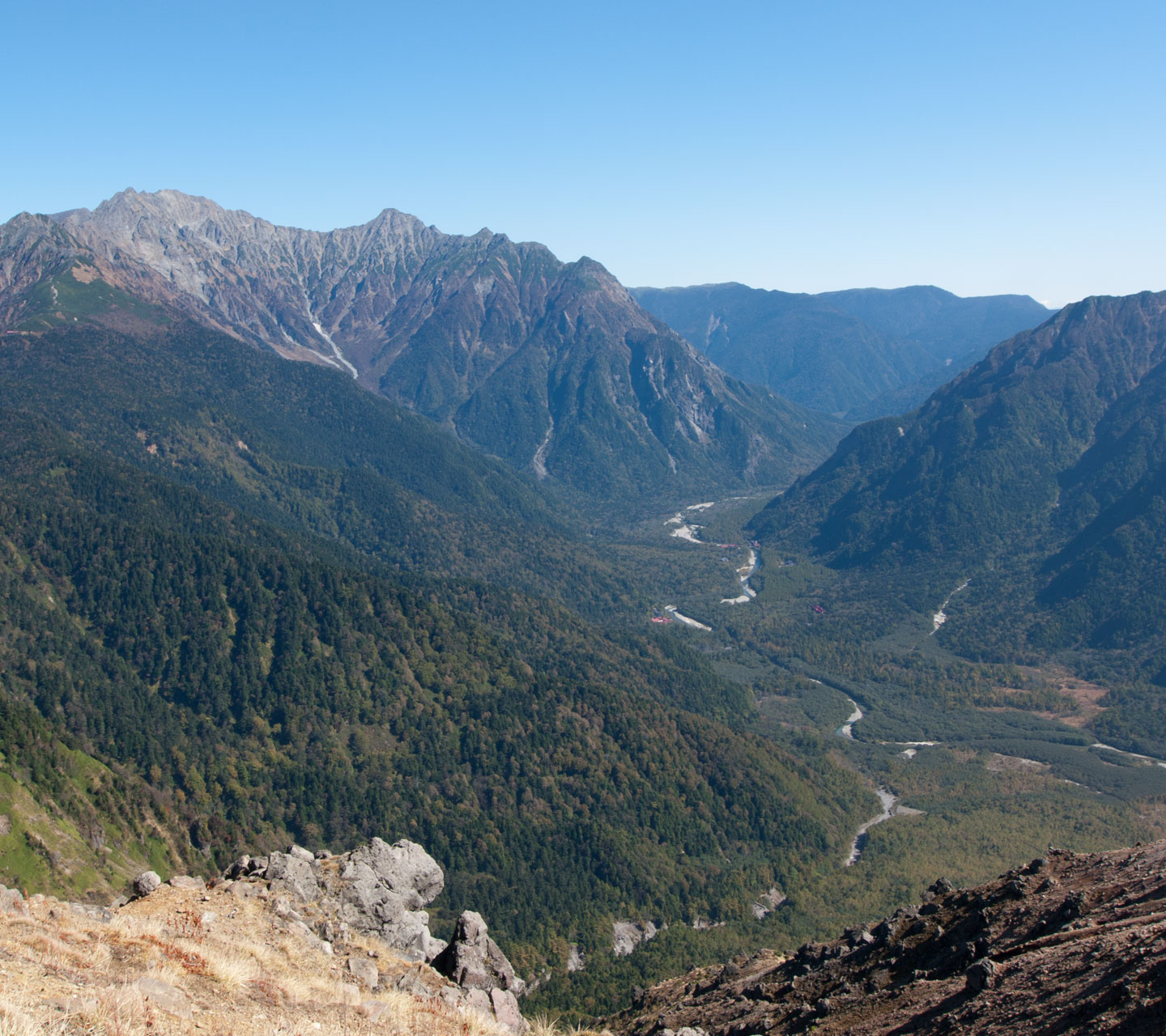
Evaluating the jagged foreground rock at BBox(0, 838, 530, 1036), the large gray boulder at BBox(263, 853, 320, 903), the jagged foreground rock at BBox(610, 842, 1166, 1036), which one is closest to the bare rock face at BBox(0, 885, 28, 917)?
the jagged foreground rock at BBox(0, 838, 530, 1036)

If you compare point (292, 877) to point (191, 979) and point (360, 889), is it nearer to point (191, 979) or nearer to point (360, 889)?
point (360, 889)

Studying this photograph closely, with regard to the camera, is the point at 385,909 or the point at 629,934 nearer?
the point at 385,909

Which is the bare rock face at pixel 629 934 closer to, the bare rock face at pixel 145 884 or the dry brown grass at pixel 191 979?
the dry brown grass at pixel 191 979

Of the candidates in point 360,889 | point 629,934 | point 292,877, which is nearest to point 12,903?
point 292,877

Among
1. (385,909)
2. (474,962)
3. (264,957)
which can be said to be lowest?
(474,962)

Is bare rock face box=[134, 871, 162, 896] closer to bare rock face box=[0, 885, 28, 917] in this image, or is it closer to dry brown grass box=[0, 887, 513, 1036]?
dry brown grass box=[0, 887, 513, 1036]

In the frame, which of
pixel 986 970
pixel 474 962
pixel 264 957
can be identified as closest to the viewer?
pixel 986 970
